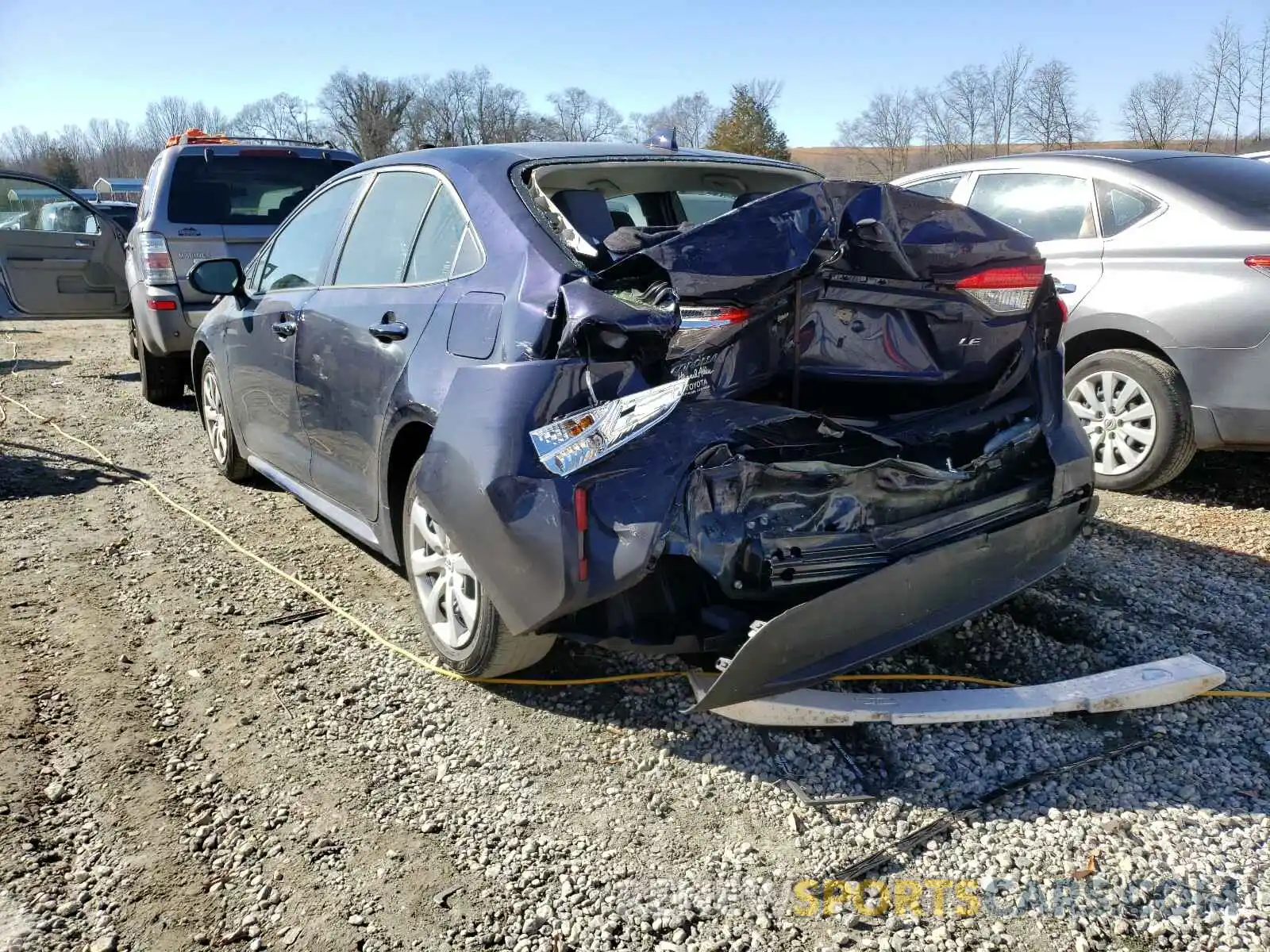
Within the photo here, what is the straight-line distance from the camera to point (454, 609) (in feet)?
10.5

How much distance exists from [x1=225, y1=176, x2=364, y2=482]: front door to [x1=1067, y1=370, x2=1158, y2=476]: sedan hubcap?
3875mm

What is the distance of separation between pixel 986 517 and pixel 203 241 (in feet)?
21.8

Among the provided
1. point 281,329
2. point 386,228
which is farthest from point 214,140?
point 386,228

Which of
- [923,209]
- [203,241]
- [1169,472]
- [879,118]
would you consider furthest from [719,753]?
[879,118]

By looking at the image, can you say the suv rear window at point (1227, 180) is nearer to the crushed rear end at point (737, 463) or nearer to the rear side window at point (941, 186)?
the rear side window at point (941, 186)

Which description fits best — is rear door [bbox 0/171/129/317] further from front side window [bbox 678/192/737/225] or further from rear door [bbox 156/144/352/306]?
front side window [bbox 678/192/737/225]

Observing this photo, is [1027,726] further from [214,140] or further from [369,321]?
[214,140]

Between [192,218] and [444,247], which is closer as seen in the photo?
[444,247]

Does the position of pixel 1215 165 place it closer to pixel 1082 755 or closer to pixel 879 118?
pixel 1082 755

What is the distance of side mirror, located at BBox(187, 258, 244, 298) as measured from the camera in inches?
191

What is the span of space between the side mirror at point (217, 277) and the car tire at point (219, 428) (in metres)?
0.65

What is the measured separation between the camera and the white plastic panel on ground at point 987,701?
2.79m

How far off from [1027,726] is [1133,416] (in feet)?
9.16

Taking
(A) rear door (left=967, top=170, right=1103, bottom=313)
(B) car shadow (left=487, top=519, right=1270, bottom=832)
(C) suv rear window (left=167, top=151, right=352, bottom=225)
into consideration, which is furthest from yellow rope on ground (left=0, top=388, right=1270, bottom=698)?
(C) suv rear window (left=167, top=151, right=352, bottom=225)
